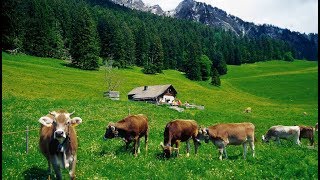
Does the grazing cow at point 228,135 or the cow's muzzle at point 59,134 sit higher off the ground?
the cow's muzzle at point 59,134

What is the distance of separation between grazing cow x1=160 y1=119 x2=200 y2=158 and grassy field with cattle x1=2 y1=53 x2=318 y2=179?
71 centimetres

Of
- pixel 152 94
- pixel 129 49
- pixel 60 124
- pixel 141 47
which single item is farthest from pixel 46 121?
pixel 141 47

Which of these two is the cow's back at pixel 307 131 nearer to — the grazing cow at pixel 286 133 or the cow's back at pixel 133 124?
the grazing cow at pixel 286 133

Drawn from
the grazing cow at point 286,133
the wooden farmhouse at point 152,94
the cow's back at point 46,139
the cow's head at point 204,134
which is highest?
the cow's back at point 46,139

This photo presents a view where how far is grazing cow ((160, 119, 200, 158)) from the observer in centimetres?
1844

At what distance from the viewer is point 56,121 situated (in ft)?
40.5

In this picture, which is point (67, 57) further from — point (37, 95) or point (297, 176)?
point (297, 176)

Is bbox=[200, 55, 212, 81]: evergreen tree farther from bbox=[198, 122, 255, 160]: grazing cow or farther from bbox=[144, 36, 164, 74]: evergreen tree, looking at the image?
bbox=[198, 122, 255, 160]: grazing cow

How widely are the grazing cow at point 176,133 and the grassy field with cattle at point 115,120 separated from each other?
0.71 m

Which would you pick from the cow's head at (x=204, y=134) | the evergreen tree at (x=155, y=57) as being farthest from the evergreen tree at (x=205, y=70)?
the cow's head at (x=204, y=134)

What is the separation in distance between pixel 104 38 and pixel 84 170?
11291 centimetres

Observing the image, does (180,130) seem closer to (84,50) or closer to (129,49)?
(84,50)

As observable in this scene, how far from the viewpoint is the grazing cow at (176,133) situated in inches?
726

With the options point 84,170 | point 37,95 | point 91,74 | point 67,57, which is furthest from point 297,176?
point 67,57
